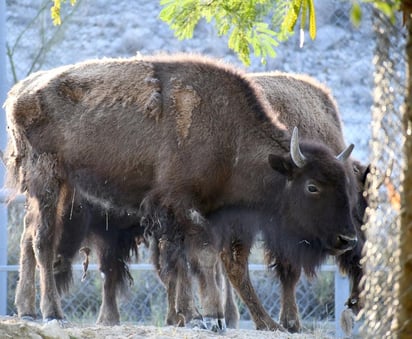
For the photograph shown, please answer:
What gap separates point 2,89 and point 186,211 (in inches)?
119

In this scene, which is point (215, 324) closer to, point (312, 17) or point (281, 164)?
point (281, 164)

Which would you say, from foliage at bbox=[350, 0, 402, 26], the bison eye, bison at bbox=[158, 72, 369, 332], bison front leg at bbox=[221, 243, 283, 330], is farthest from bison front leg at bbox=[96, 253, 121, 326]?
foliage at bbox=[350, 0, 402, 26]

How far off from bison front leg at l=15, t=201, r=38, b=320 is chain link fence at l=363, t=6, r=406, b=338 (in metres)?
4.95

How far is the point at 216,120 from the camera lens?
8625 mm

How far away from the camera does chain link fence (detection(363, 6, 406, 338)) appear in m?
3.98

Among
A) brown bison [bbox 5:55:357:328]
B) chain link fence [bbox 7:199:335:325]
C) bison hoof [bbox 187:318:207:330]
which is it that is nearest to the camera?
bison hoof [bbox 187:318:207:330]

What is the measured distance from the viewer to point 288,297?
9.40m

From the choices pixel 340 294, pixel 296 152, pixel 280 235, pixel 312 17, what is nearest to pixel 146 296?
pixel 340 294

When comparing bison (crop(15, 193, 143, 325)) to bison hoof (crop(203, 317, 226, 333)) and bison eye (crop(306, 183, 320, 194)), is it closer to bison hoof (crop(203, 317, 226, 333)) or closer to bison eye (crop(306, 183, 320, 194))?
bison hoof (crop(203, 317, 226, 333))

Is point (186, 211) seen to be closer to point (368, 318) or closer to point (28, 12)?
point (368, 318)

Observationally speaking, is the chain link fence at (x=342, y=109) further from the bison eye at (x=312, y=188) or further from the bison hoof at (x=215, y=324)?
the bison hoof at (x=215, y=324)

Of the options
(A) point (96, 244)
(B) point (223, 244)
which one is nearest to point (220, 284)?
(B) point (223, 244)

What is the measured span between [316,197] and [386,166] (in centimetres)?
436

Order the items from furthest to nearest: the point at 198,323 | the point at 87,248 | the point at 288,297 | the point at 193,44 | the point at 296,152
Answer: the point at 193,44 < the point at 87,248 < the point at 288,297 < the point at 296,152 < the point at 198,323
